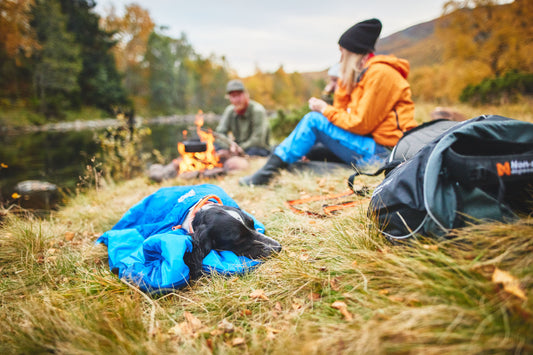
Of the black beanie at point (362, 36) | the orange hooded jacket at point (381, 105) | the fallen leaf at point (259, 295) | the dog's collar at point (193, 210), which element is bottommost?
the fallen leaf at point (259, 295)

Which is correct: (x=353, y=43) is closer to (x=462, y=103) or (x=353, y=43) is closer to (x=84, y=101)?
(x=462, y=103)

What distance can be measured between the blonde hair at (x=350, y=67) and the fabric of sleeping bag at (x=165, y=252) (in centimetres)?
225

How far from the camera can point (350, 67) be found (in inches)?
137

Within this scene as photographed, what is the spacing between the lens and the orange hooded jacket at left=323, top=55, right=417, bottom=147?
3.17 m

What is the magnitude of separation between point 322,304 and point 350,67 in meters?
2.97

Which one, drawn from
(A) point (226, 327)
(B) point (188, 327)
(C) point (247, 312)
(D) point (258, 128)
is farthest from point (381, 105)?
(D) point (258, 128)

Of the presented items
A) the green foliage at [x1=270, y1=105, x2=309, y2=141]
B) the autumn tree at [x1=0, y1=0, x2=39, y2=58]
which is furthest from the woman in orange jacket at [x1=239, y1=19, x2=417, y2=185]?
the autumn tree at [x1=0, y1=0, x2=39, y2=58]

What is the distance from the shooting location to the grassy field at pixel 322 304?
0.98 metres

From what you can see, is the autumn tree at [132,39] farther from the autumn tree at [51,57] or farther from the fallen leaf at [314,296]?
the fallen leaf at [314,296]

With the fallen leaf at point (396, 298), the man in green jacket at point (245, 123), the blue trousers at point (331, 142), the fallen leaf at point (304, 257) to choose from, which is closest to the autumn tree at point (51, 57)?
the man in green jacket at point (245, 123)

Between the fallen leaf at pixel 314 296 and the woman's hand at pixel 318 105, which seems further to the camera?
the woman's hand at pixel 318 105

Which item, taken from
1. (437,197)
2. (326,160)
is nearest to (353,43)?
(326,160)

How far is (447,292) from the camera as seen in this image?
1.14 meters

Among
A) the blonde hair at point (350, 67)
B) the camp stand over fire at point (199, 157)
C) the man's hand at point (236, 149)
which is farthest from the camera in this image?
the man's hand at point (236, 149)
